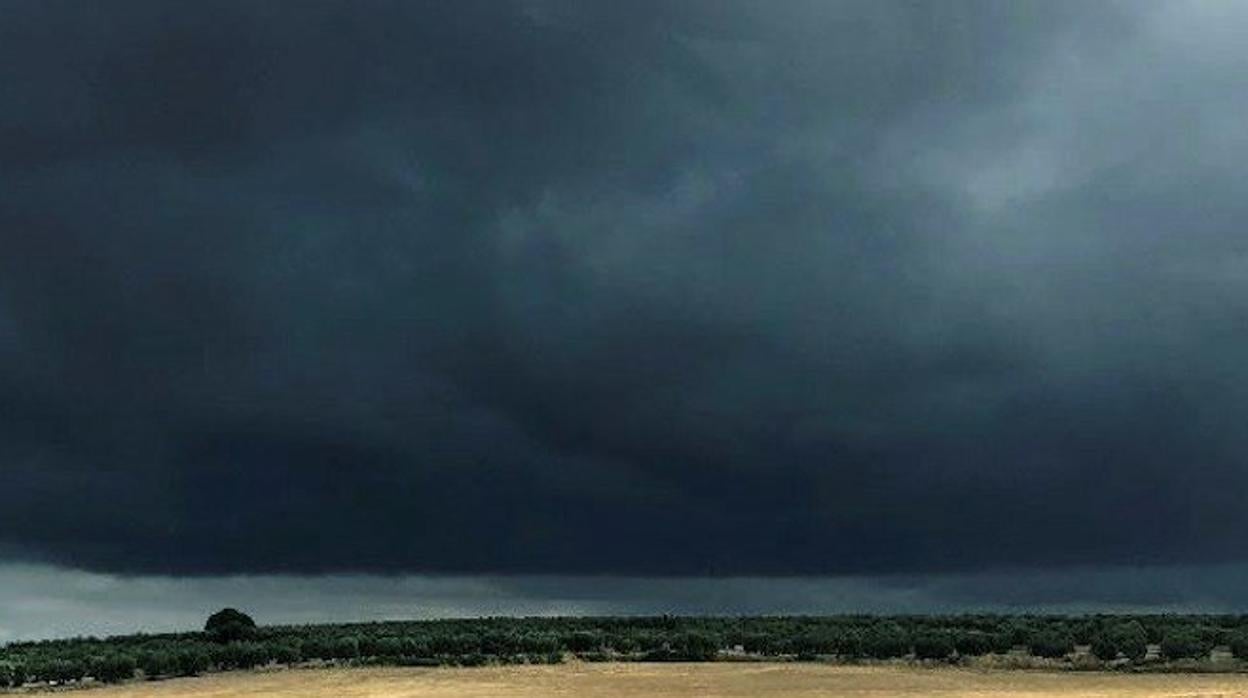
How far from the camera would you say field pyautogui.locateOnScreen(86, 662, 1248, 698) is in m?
88.0

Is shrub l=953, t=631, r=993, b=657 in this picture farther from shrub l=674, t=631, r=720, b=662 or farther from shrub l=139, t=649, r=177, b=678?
shrub l=139, t=649, r=177, b=678

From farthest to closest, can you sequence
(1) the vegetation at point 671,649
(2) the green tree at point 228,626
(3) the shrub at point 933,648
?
(2) the green tree at point 228,626 → (3) the shrub at point 933,648 → (1) the vegetation at point 671,649

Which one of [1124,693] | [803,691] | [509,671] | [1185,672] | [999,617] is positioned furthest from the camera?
[999,617]

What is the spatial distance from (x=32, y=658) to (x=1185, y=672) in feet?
298

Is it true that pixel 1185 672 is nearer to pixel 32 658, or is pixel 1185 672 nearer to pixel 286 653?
pixel 286 653

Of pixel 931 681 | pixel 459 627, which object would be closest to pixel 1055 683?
pixel 931 681

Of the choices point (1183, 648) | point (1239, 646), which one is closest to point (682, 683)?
point (1183, 648)

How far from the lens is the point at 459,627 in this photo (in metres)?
170

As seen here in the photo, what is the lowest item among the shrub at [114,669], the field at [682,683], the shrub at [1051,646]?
the field at [682,683]

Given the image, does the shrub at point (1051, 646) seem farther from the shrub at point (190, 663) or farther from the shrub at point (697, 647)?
the shrub at point (190, 663)

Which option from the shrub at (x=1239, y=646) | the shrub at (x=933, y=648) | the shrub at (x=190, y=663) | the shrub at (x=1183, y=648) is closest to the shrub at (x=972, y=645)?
the shrub at (x=933, y=648)

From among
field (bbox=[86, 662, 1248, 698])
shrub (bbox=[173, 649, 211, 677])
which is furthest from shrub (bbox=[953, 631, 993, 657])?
shrub (bbox=[173, 649, 211, 677])

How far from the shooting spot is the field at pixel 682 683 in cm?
8796

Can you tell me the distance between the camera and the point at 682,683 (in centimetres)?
9588
